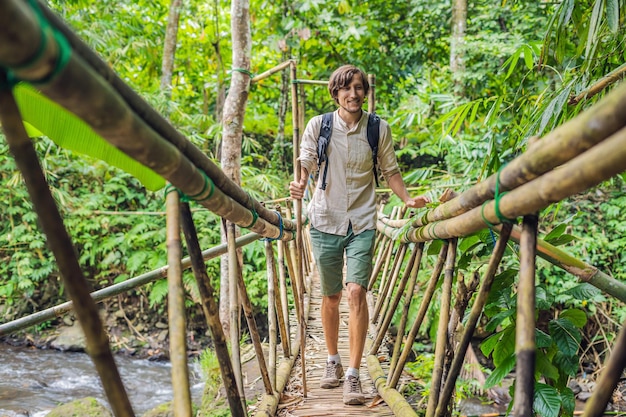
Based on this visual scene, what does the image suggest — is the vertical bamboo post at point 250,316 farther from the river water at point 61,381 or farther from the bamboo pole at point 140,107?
the river water at point 61,381

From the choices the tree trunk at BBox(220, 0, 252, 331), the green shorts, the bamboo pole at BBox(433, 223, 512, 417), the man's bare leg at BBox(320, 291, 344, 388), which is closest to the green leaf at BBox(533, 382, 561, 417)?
the bamboo pole at BBox(433, 223, 512, 417)

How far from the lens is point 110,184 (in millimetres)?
6352

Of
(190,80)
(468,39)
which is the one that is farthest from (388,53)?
(190,80)

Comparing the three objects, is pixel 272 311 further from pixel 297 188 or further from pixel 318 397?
pixel 297 188

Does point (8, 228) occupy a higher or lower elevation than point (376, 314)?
higher

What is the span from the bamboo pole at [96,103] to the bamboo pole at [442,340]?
77 cm

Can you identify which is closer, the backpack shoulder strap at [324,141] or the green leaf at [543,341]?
the green leaf at [543,341]

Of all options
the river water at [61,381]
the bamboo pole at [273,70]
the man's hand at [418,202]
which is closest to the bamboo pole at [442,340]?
the man's hand at [418,202]

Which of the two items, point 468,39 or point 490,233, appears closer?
point 490,233

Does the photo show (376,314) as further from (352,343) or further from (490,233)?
(490,233)

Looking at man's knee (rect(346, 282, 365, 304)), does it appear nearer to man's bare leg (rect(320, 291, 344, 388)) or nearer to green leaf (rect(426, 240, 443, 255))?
man's bare leg (rect(320, 291, 344, 388))

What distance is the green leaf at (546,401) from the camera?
1136mm

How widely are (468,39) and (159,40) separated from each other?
5.64 meters

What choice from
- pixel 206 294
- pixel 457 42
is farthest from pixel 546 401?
pixel 457 42
